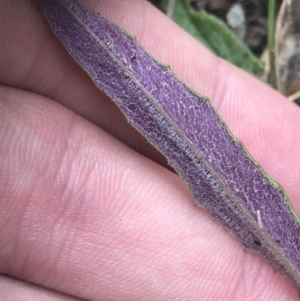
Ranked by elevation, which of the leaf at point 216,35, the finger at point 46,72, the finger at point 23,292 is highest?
the leaf at point 216,35

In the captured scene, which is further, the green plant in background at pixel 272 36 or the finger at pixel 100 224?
the green plant in background at pixel 272 36

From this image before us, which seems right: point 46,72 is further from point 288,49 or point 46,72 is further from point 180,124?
point 288,49

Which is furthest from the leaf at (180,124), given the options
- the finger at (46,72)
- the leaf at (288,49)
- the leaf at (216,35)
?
the leaf at (288,49)

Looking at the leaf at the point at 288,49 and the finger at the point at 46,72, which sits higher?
the leaf at the point at 288,49

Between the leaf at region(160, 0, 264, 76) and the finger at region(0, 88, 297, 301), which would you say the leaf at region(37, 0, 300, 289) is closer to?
the finger at region(0, 88, 297, 301)

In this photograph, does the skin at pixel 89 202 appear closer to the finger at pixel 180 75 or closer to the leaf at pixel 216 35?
the finger at pixel 180 75

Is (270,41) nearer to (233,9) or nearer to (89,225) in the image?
(233,9)

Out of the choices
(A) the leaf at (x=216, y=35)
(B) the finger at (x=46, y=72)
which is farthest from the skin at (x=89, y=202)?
(A) the leaf at (x=216, y=35)
